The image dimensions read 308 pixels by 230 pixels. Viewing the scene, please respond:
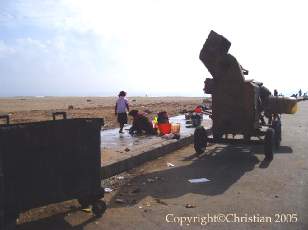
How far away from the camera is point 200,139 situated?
477 inches

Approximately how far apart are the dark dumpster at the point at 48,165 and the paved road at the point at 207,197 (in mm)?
442

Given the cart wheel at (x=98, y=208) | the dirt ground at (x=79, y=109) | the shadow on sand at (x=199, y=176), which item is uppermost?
the cart wheel at (x=98, y=208)

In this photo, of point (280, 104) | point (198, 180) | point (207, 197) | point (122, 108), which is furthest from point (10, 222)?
point (122, 108)

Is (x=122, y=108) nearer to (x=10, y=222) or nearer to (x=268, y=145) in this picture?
(x=268, y=145)

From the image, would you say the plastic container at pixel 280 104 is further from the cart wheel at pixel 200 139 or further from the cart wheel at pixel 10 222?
the cart wheel at pixel 10 222

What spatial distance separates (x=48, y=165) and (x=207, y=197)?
2.83 m

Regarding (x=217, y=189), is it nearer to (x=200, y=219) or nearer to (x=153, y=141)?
(x=200, y=219)

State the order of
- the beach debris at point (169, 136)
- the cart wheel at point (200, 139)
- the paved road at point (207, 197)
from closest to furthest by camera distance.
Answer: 1. the paved road at point (207, 197)
2. the cart wheel at point (200, 139)
3. the beach debris at point (169, 136)

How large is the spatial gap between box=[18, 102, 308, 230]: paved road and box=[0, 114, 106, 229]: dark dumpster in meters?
0.44

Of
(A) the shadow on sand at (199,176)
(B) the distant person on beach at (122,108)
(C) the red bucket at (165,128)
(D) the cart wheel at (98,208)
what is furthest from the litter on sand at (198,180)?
(B) the distant person on beach at (122,108)

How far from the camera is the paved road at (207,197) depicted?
6.16 m

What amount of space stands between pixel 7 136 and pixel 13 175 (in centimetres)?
49

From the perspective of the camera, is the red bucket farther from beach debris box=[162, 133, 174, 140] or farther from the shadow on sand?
the shadow on sand

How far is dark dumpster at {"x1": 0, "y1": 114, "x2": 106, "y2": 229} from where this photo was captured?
18.0ft
